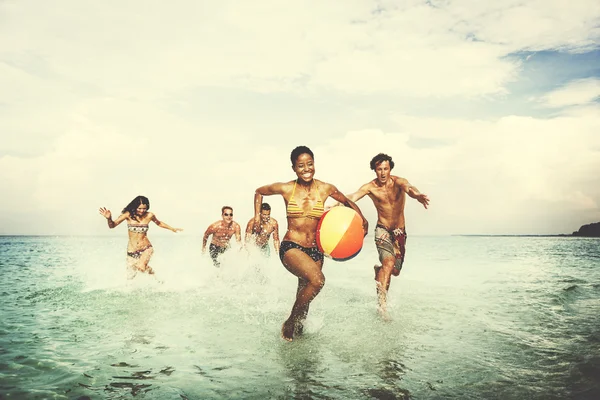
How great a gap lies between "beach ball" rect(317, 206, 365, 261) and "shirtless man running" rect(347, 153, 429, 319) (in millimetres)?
1886

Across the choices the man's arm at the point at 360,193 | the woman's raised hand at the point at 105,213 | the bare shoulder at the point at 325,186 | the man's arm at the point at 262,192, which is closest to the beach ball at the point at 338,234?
the bare shoulder at the point at 325,186

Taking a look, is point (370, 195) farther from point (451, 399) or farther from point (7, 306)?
point (7, 306)

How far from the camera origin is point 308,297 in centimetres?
497

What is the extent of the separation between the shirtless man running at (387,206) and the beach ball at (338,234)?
74.2 inches

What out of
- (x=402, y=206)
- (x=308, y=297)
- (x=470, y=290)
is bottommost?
(x=470, y=290)

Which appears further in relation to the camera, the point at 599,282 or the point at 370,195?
the point at 599,282

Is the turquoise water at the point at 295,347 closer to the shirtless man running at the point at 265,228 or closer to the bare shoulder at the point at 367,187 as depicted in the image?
the bare shoulder at the point at 367,187

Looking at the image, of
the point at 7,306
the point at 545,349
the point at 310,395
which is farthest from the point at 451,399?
the point at 7,306

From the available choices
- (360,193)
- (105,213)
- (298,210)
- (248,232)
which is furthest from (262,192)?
(248,232)

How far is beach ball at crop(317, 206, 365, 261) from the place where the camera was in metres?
5.08

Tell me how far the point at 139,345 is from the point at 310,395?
2.69 meters

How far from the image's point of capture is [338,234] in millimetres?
5082

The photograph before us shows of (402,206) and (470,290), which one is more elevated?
(402,206)

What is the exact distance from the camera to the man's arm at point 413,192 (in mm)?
6773
